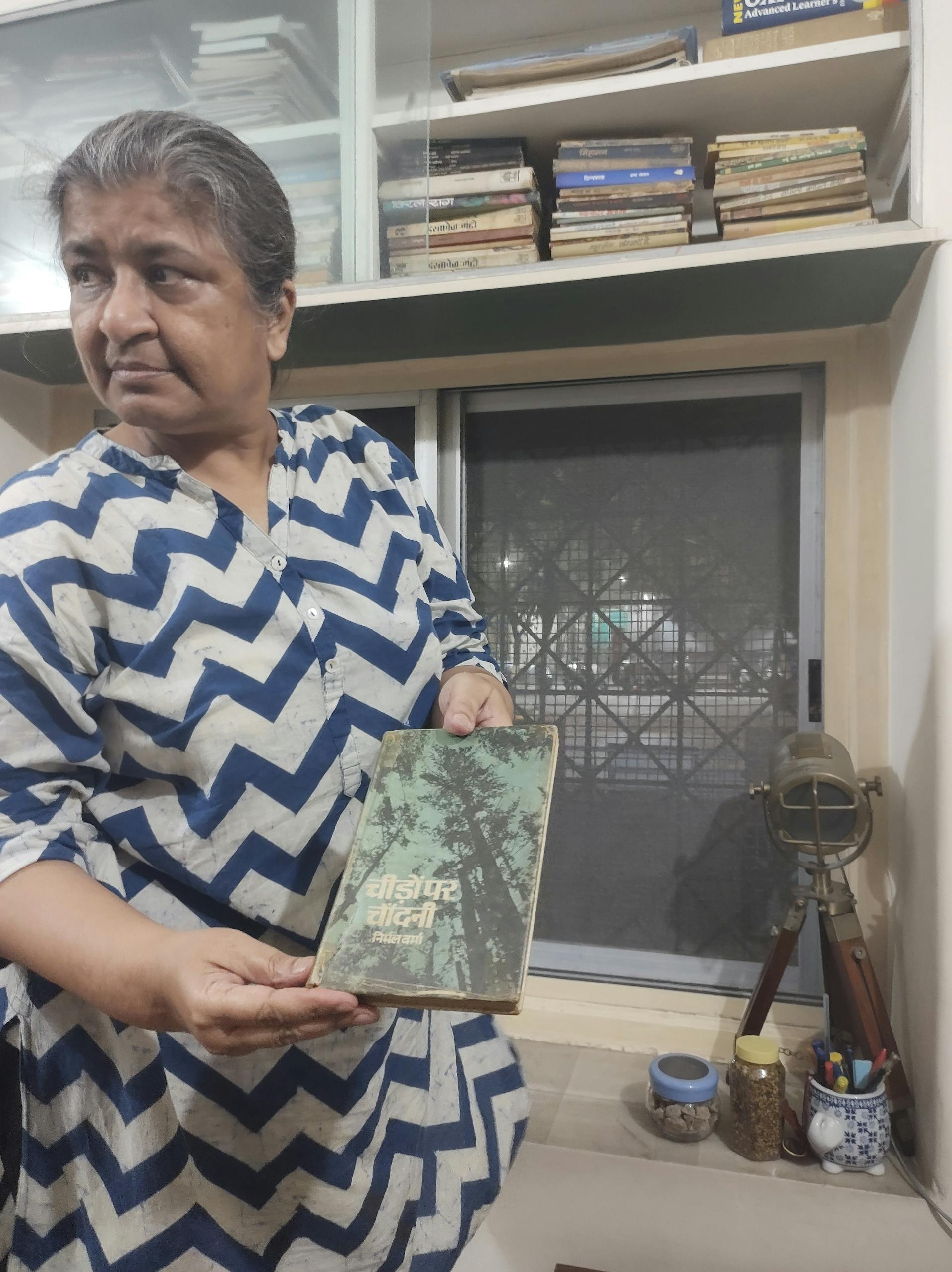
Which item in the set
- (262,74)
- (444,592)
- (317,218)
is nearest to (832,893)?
(444,592)

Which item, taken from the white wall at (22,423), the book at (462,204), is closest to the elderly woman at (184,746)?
the book at (462,204)

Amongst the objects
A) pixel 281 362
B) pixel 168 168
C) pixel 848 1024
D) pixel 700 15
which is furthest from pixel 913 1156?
pixel 700 15

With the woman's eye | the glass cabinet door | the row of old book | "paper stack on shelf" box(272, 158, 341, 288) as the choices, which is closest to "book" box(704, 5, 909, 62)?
the row of old book

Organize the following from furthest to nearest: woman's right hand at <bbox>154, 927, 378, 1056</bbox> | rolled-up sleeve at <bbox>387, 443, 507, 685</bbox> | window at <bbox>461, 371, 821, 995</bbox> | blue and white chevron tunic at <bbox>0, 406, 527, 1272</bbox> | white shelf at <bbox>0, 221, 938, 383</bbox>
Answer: window at <bbox>461, 371, 821, 995</bbox>, white shelf at <bbox>0, 221, 938, 383</bbox>, rolled-up sleeve at <bbox>387, 443, 507, 685</bbox>, blue and white chevron tunic at <bbox>0, 406, 527, 1272</bbox>, woman's right hand at <bbox>154, 927, 378, 1056</bbox>

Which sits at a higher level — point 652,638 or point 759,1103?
point 652,638

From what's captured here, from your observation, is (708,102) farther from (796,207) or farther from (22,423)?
(22,423)

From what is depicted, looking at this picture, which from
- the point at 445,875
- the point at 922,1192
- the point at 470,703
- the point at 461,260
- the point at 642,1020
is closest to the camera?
the point at 445,875

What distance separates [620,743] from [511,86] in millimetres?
1260

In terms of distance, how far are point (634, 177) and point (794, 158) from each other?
264 millimetres

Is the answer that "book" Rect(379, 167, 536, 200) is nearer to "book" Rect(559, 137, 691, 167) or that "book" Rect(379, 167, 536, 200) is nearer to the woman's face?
"book" Rect(559, 137, 691, 167)

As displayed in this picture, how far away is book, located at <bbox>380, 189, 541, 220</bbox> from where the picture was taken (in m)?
1.55

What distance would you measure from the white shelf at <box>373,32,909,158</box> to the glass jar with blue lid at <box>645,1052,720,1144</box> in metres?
1.62

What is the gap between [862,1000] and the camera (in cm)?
138

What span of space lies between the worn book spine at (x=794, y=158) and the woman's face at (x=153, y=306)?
1.10m
